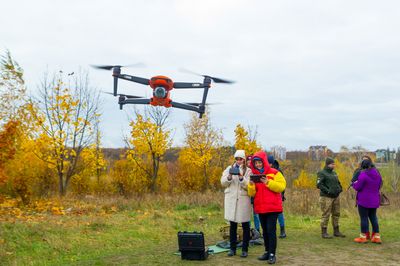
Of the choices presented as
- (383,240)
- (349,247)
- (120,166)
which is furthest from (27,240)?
(120,166)

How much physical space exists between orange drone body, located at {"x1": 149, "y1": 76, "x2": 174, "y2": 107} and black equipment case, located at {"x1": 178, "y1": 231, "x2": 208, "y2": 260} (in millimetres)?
5639

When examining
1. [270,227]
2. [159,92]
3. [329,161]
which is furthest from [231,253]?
[159,92]

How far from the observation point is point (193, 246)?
679cm

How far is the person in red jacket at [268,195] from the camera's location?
6330mm

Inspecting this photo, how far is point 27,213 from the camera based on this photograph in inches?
551

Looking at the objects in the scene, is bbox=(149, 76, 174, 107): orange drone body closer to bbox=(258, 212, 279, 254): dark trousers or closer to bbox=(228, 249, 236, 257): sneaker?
bbox=(228, 249, 236, 257): sneaker

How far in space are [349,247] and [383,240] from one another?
4.65ft

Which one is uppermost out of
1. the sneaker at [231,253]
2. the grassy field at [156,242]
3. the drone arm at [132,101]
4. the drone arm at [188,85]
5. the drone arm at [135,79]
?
the drone arm at [135,79]

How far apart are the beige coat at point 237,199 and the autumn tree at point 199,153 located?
68.3 feet

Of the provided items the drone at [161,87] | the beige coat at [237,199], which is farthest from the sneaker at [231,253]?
the drone at [161,87]

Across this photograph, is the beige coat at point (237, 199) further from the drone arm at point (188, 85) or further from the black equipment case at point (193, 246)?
the drone arm at point (188, 85)

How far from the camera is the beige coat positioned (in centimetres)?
665

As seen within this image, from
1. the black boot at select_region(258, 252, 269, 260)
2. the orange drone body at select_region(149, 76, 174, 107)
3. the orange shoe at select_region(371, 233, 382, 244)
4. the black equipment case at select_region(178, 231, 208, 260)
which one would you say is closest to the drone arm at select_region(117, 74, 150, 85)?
the orange drone body at select_region(149, 76, 174, 107)

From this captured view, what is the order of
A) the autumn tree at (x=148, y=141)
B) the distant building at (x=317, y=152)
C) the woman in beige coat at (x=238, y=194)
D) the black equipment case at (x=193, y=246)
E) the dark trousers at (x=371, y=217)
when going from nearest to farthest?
the woman in beige coat at (x=238, y=194) → the black equipment case at (x=193, y=246) → the dark trousers at (x=371, y=217) → the autumn tree at (x=148, y=141) → the distant building at (x=317, y=152)
